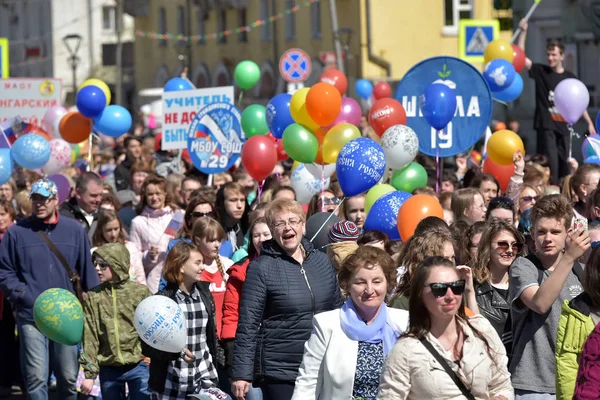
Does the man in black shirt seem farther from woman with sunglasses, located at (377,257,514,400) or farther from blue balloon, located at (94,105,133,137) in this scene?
woman with sunglasses, located at (377,257,514,400)

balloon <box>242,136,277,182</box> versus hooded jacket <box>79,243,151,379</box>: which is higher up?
balloon <box>242,136,277,182</box>

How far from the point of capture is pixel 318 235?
9055 millimetres

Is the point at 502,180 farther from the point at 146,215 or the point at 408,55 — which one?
the point at 408,55

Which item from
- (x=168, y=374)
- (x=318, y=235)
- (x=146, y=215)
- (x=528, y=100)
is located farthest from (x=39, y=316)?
(x=528, y=100)

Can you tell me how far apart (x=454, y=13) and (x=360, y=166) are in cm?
2511

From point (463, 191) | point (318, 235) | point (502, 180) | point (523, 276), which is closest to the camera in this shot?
point (523, 276)

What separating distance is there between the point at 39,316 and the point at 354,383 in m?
3.12

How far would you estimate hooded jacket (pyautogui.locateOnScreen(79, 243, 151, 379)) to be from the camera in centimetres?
830

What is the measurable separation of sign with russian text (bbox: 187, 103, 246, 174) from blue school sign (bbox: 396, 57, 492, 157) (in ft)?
6.14

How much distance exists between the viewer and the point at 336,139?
10906mm

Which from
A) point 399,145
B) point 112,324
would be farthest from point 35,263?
point 399,145

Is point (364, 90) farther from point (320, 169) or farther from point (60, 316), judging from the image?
point (60, 316)

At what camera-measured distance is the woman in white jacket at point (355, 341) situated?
581cm

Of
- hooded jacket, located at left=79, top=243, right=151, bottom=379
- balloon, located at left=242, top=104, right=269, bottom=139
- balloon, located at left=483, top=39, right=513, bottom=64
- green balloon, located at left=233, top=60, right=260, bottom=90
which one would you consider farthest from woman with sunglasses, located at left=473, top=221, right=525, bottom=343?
green balloon, located at left=233, top=60, right=260, bottom=90
